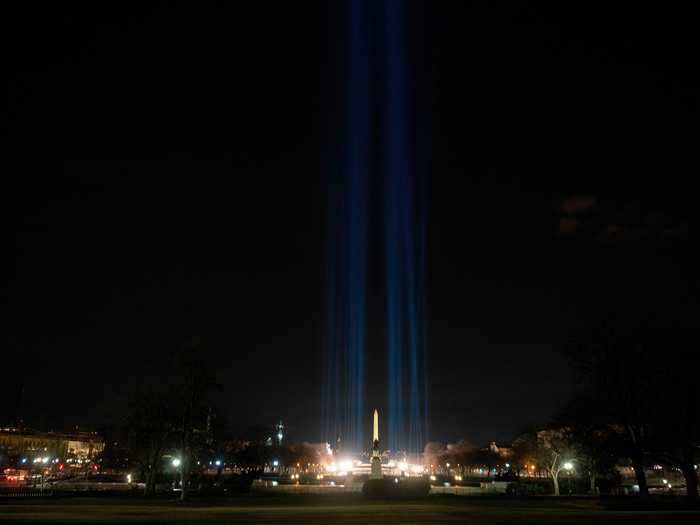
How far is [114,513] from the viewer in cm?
2848

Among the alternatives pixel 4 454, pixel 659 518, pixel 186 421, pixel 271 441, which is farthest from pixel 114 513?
pixel 4 454

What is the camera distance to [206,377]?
44750mm

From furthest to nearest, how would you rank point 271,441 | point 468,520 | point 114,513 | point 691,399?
point 271,441, point 691,399, point 114,513, point 468,520

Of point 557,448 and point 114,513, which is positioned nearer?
point 114,513

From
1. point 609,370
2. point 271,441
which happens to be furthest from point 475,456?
point 609,370

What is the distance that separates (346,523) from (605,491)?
42.1m

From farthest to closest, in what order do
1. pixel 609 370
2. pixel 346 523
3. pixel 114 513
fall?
pixel 609 370
pixel 114 513
pixel 346 523

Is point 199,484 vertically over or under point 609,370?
under

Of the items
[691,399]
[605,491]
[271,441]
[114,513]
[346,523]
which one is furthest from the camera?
[271,441]

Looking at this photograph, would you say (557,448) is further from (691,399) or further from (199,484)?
(199,484)

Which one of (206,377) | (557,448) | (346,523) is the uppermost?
(206,377)

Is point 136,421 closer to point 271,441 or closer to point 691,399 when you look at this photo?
point 691,399

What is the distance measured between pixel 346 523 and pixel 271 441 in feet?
471

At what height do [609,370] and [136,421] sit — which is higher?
[609,370]
